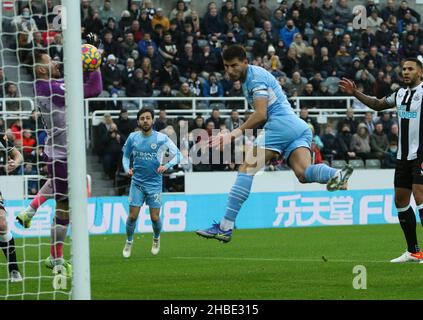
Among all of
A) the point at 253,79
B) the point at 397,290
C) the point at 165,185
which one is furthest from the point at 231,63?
the point at 165,185

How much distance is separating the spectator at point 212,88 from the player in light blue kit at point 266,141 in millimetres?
14114

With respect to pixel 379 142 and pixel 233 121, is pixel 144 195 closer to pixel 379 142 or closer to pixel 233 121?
pixel 233 121

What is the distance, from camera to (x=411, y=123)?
40.5 feet

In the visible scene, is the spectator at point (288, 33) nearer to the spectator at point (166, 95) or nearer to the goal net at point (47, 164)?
the spectator at point (166, 95)

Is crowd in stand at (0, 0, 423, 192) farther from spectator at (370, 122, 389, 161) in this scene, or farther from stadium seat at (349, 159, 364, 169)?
stadium seat at (349, 159, 364, 169)

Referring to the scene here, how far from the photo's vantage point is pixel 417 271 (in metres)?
11.5

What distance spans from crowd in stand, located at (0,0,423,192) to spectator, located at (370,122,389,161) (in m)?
0.03

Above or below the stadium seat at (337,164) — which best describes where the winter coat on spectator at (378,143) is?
above

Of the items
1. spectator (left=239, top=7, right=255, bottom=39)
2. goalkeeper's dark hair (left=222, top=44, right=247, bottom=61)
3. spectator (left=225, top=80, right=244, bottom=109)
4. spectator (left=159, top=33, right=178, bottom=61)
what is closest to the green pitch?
goalkeeper's dark hair (left=222, top=44, right=247, bottom=61)

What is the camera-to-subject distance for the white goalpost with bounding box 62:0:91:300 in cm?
820

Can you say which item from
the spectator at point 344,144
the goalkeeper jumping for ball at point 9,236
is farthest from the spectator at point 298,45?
the goalkeeper jumping for ball at point 9,236

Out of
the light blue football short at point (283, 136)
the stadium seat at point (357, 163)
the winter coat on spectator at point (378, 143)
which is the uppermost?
the light blue football short at point (283, 136)

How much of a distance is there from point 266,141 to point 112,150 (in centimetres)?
1209

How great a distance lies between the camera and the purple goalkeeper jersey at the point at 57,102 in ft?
35.2
